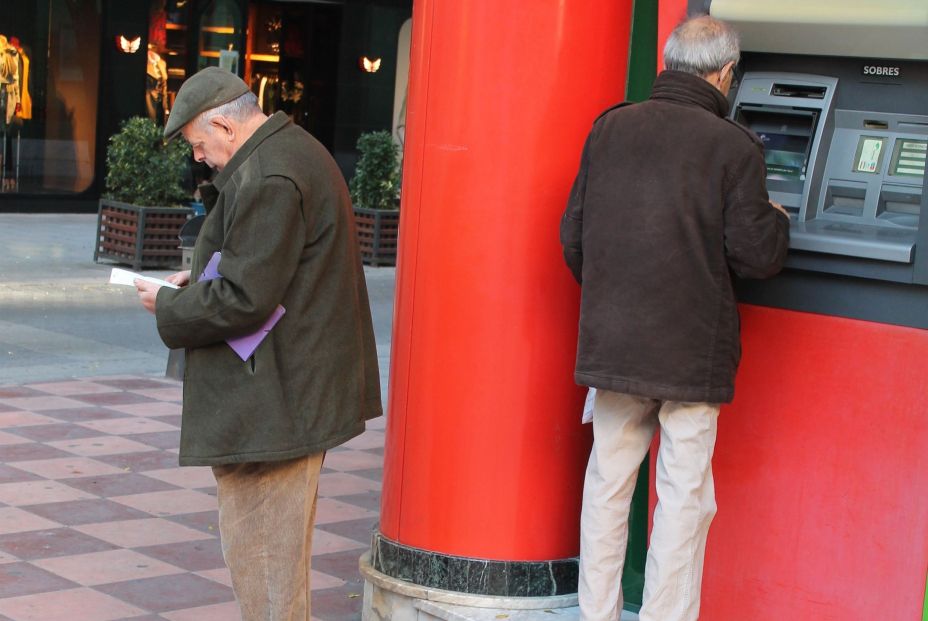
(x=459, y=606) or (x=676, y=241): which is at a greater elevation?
(x=676, y=241)

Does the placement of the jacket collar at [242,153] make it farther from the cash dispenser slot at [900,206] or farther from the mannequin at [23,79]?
the mannequin at [23,79]

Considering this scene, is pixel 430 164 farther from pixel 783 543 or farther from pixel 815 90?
pixel 783 543

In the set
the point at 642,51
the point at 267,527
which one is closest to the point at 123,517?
the point at 267,527

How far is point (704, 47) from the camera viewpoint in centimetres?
321

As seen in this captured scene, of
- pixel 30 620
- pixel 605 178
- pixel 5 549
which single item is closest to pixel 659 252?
pixel 605 178

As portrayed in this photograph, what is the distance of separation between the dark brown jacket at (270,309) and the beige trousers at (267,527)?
15 centimetres

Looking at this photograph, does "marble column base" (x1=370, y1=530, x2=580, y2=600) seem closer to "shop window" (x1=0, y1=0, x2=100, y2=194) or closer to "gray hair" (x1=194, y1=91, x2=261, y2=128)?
"gray hair" (x1=194, y1=91, x2=261, y2=128)

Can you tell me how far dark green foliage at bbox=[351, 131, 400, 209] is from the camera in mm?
14516

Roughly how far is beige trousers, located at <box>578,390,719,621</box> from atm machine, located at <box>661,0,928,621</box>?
0.20 metres

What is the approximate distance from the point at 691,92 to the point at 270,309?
A: 1134 millimetres

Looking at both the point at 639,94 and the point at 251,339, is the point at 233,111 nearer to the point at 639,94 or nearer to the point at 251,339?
the point at 251,339

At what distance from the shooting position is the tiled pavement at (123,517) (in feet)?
14.0

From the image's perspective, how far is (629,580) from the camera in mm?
4047

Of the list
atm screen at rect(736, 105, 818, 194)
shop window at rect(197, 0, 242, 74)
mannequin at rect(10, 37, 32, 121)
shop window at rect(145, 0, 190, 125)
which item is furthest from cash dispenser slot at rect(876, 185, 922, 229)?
Answer: shop window at rect(197, 0, 242, 74)
